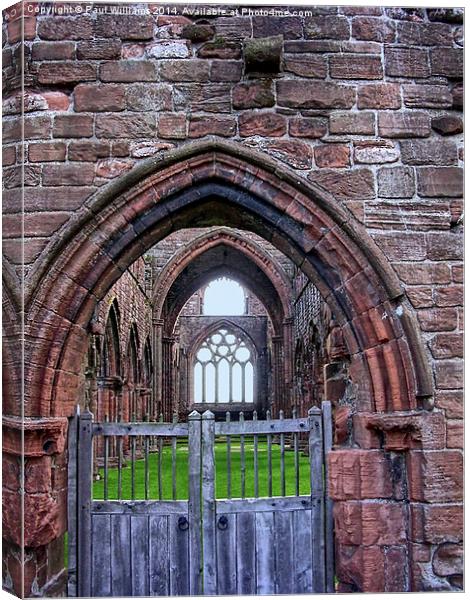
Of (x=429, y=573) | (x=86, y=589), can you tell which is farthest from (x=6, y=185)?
(x=429, y=573)

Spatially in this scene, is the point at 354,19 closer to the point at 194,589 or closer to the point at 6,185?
the point at 6,185

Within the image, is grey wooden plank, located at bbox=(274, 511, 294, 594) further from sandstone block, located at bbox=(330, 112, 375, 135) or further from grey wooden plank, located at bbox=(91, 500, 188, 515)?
sandstone block, located at bbox=(330, 112, 375, 135)

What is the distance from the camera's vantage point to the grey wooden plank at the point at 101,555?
4840 millimetres

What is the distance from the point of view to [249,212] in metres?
4.77

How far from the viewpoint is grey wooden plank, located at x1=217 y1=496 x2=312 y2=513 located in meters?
4.92

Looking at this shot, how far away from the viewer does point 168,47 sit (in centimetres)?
460

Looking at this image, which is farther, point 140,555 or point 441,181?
point 140,555

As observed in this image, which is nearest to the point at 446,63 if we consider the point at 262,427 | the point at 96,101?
the point at 96,101

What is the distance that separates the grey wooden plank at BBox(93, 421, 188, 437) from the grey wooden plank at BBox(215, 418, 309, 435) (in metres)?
0.26

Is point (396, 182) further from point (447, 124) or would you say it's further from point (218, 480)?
point (218, 480)

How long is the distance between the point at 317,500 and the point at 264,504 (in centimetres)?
35

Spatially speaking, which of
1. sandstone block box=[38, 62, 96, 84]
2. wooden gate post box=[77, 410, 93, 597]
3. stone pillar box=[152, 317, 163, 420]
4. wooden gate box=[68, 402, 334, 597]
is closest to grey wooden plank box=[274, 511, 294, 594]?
wooden gate box=[68, 402, 334, 597]

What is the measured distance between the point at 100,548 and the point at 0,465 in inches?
39.7

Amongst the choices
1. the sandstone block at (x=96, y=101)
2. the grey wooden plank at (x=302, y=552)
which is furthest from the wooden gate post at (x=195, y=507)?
the sandstone block at (x=96, y=101)
